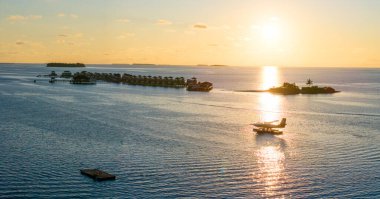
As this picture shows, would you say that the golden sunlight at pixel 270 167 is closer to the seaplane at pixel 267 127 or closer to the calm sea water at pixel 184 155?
the calm sea water at pixel 184 155

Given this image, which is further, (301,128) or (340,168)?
(301,128)

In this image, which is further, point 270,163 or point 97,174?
point 270,163

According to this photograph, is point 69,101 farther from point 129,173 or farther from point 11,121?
point 129,173

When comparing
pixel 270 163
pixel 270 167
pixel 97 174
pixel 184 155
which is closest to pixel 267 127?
pixel 270 163

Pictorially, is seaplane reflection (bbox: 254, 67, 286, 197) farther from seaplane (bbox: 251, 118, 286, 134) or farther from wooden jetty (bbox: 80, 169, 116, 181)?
wooden jetty (bbox: 80, 169, 116, 181)

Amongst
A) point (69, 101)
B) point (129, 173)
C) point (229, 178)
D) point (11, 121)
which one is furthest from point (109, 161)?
point (69, 101)

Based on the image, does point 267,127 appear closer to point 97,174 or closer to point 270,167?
point 270,167

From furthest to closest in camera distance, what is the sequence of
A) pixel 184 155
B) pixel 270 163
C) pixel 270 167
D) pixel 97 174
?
pixel 184 155
pixel 270 163
pixel 270 167
pixel 97 174

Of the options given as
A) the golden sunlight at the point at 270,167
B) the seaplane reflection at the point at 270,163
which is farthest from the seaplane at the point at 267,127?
the golden sunlight at the point at 270,167
